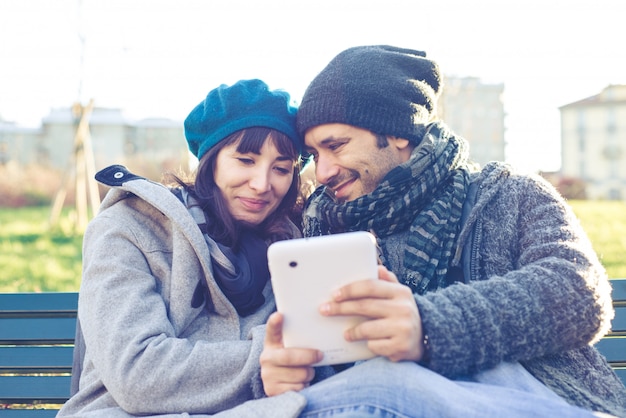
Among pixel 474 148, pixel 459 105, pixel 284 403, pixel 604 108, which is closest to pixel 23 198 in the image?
pixel 459 105

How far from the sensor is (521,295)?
215 cm

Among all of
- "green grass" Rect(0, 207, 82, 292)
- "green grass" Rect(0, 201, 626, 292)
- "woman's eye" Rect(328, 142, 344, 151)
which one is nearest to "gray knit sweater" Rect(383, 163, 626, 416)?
"woman's eye" Rect(328, 142, 344, 151)

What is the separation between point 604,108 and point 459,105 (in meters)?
35.0

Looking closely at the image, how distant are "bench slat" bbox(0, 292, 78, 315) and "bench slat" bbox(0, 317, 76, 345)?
0.05 meters

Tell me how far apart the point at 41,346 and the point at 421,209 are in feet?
5.99

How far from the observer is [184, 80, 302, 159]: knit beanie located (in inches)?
111

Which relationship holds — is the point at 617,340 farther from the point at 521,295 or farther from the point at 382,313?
the point at 382,313

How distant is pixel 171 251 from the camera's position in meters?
2.58

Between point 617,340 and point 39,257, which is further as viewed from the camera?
point 39,257

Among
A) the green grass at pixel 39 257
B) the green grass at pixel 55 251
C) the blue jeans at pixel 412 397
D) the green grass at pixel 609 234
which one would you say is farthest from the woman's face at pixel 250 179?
the green grass at pixel 39 257

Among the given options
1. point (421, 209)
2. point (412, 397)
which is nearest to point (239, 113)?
point (421, 209)

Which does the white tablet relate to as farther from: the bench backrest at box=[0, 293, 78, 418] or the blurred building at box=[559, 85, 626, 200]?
the blurred building at box=[559, 85, 626, 200]

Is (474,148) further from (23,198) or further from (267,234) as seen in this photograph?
(267,234)

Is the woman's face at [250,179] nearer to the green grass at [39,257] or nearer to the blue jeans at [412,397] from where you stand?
the blue jeans at [412,397]
